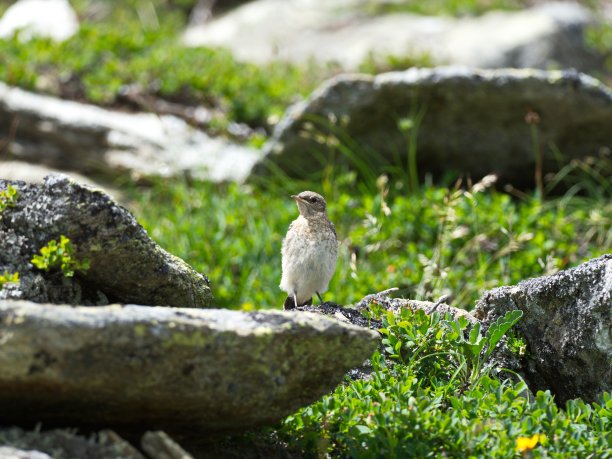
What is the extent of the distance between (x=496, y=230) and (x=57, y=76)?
6571 millimetres

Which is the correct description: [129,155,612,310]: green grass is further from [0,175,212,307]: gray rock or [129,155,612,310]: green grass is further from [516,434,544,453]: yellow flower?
[516,434,544,453]: yellow flower

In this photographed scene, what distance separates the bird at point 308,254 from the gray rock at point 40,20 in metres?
7.30

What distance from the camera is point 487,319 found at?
203 inches

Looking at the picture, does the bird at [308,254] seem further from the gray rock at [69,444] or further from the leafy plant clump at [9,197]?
the gray rock at [69,444]

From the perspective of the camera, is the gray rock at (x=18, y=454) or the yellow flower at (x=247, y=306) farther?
the yellow flower at (x=247, y=306)

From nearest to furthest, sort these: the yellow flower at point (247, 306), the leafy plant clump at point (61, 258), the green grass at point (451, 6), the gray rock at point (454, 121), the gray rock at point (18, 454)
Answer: the gray rock at point (18, 454)
the leafy plant clump at point (61, 258)
the yellow flower at point (247, 306)
the gray rock at point (454, 121)
the green grass at point (451, 6)

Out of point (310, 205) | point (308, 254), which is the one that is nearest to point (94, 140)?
point (310, 205)

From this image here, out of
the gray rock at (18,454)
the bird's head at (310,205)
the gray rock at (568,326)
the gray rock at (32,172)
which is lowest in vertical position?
Result: the gray rock at (32,172)

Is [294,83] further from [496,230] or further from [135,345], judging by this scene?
[135,345]

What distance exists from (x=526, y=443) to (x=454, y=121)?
20.7ft

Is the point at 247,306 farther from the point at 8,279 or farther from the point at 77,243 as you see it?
the point at 8,279

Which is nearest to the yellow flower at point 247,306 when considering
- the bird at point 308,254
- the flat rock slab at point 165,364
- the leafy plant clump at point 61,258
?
the bird at point 308,254

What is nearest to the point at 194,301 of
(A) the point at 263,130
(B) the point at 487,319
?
(B) the point at 487,319

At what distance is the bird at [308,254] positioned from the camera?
6664 mm
